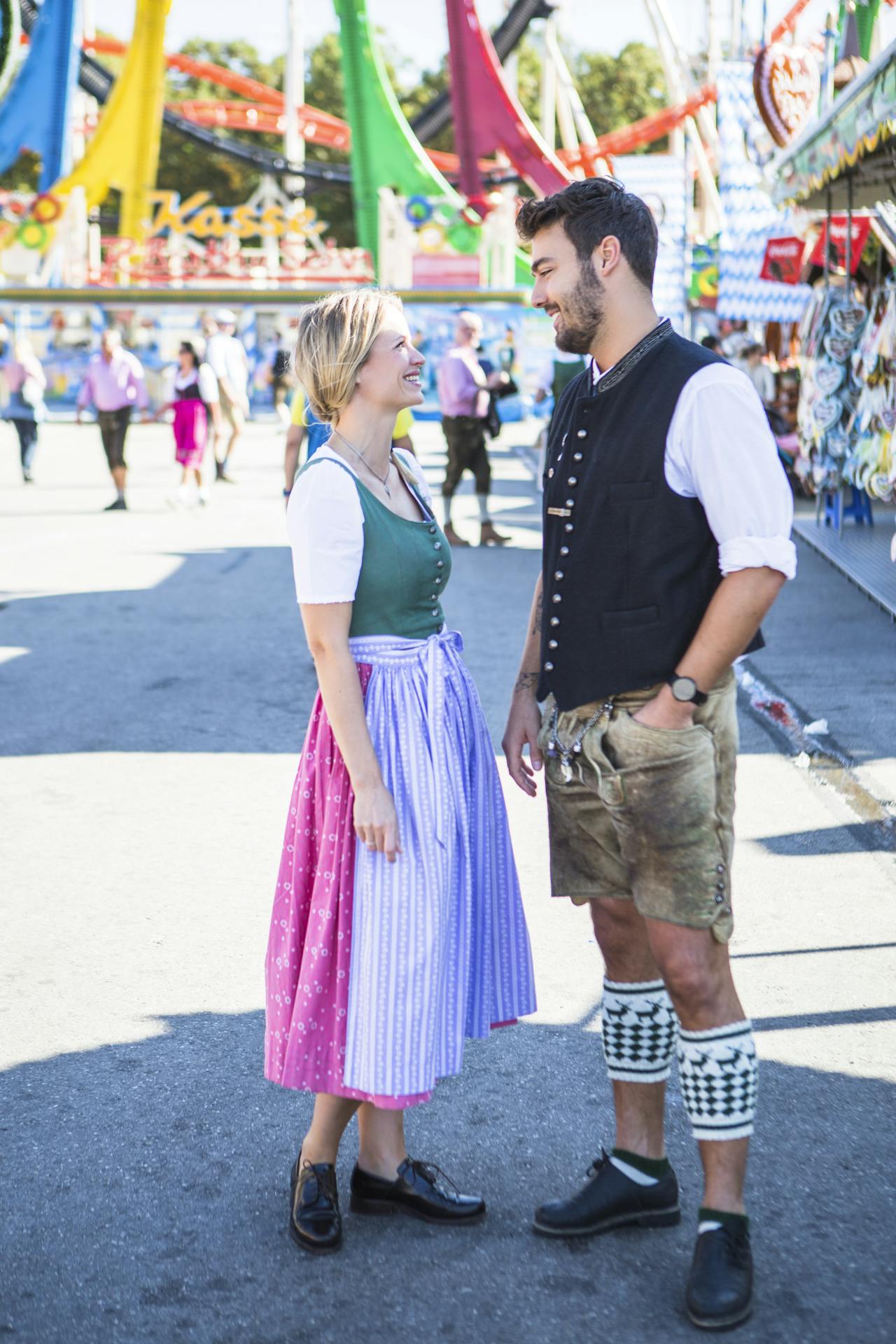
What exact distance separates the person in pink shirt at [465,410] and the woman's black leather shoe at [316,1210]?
10.4 m

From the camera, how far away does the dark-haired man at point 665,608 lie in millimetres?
2566

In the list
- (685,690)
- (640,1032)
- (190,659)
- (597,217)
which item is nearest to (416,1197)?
(640,1032)

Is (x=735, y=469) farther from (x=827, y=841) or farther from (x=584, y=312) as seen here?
(x=827, y=841)

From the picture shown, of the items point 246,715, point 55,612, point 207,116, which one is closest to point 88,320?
point 207,116

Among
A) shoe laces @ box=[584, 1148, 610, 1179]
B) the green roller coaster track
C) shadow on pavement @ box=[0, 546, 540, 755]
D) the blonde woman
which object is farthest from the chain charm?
the green roller coaster track

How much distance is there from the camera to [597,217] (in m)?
2.64

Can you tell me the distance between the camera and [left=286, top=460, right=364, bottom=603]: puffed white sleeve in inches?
107

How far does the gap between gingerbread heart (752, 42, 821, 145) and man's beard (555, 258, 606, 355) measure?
30.3 ft

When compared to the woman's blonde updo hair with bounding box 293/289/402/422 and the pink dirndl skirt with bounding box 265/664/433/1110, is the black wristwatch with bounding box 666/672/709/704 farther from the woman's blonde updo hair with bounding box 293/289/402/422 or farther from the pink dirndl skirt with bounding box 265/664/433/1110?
the woman's blonde updo hair with bounding box 293/289/402/422

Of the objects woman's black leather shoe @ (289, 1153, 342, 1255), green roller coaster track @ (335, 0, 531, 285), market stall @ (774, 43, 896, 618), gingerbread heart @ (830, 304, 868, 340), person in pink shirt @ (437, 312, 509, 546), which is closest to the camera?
woman's black leather shoe @ (289, 1153, 342, 1255)

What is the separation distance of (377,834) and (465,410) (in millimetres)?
10709

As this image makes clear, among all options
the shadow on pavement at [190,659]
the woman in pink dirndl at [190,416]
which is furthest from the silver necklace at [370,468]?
the woman in pink dirndl at [190,416]

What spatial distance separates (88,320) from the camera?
36469 mm

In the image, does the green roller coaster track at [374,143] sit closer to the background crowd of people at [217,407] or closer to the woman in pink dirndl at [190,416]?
the background crowd of people at [217,407]
